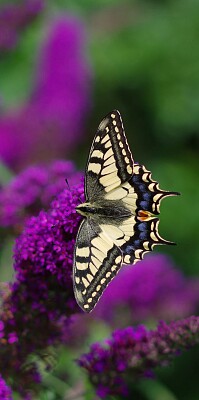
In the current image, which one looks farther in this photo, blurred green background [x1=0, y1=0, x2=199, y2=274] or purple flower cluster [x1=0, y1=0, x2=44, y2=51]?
blurred green background [x1=0, y1=0, x2=199, y2=274]

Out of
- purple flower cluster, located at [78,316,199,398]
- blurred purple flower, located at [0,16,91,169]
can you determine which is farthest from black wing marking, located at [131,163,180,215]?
blurred purple flower, located at [0,16,91,169]

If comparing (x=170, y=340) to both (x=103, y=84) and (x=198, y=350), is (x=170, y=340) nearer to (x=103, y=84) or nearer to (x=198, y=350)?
(x=198, y=350)

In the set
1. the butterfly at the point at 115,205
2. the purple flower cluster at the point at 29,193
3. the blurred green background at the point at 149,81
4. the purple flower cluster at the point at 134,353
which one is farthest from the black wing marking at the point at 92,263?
the blurred green background at the point at 149,81

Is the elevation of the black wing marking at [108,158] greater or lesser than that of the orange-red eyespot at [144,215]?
greater

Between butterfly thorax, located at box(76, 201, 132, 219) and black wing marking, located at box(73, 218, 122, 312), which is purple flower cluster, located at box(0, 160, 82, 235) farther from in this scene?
black wing marking, located at box(73, 218, 122, 312)

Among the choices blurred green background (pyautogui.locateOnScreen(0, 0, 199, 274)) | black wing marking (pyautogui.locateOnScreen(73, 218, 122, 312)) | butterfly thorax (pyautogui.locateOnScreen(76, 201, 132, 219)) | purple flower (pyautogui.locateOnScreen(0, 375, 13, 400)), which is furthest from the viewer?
blurred green background (pyautogui.locateOnScreen(0, 0, 199, 274))

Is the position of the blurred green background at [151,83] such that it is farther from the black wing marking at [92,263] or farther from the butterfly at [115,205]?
the black wing marking at [92,263]

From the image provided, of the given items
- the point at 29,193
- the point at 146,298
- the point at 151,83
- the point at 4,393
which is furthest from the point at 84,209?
the point at 151,83
